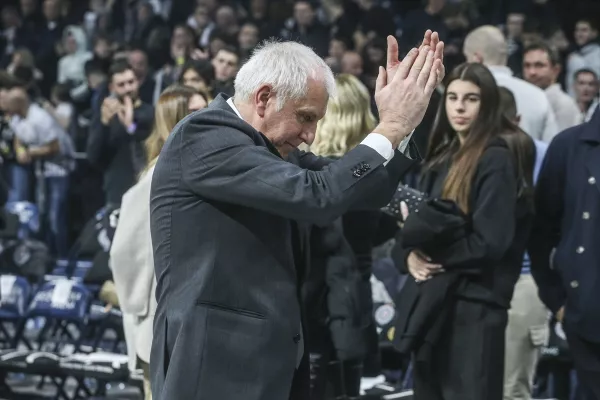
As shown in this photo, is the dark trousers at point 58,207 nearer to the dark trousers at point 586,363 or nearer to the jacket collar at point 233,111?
the dark trousers at point 586,363

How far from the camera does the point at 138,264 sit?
546 centimetres

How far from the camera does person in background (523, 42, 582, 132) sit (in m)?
8.71

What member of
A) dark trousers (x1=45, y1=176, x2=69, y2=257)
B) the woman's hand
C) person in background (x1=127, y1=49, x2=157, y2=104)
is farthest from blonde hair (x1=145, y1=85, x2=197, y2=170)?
person in background (x1=127, y1=49, x2=157, y2=104)

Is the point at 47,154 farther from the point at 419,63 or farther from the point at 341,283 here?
the point at 419,63

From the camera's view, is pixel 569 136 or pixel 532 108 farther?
pixel 532 108

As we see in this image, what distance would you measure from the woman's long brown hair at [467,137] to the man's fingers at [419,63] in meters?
1.99

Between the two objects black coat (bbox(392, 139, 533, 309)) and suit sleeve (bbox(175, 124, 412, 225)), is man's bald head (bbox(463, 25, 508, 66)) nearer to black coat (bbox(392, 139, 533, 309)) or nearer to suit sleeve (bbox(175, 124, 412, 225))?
black coat (bbox(392, 139, 533, 309))

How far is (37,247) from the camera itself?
9.13 m

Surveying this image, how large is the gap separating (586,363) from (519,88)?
301cm

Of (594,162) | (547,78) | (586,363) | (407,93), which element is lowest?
(586,363)

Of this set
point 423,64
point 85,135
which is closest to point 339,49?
point 85,135

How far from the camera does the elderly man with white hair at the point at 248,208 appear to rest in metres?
3.32

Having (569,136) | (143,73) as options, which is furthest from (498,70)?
(143,73)

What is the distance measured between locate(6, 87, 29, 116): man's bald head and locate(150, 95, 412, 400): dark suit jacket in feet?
26.1
